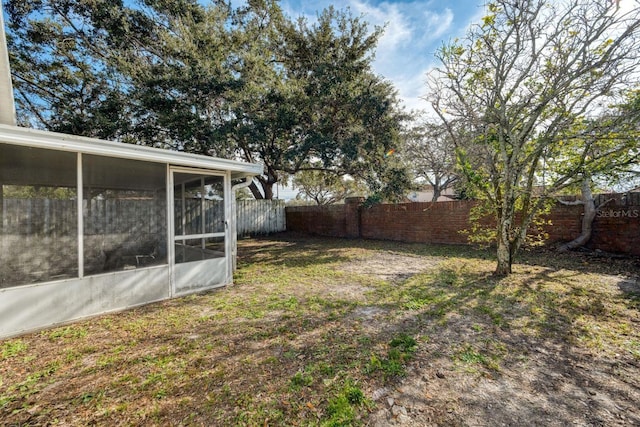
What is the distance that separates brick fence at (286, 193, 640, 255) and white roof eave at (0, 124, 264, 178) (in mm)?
6461

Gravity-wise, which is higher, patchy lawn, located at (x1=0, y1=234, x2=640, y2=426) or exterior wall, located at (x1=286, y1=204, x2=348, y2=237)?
exterior wall, located at (x1=286, y1=204, x2=348, y2=237)

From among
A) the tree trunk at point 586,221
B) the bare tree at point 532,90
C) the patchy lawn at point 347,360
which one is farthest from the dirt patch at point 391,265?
the tree trunk at point 586,221

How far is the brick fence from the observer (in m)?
5.64

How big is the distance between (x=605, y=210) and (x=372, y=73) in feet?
24.5

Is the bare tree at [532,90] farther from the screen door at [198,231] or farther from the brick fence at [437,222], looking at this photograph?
the screen door at [198,231]

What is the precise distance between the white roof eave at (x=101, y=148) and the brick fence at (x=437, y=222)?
6.46m

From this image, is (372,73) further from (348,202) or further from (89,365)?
(89,365)

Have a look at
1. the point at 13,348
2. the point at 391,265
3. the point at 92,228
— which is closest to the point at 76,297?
the point at 13,348

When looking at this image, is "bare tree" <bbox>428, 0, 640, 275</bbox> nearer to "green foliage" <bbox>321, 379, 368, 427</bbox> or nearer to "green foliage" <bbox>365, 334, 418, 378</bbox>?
"green foliage" <bbox>365, 334, 418, 378</bbox>

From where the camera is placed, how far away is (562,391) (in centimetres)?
198

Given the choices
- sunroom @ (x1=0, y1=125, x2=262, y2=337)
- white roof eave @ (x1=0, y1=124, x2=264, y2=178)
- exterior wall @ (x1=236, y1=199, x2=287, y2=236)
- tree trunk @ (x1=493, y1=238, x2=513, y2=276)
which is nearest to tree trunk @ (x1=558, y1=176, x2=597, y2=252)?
tree trunk @ (x1=493, y1=238, x2=513, y2=276)

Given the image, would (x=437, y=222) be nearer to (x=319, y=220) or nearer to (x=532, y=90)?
(x=532, y=90)

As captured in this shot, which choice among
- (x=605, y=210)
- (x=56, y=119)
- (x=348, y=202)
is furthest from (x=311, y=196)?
(x=605, y=210)

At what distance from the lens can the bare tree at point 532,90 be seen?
3873 mm
